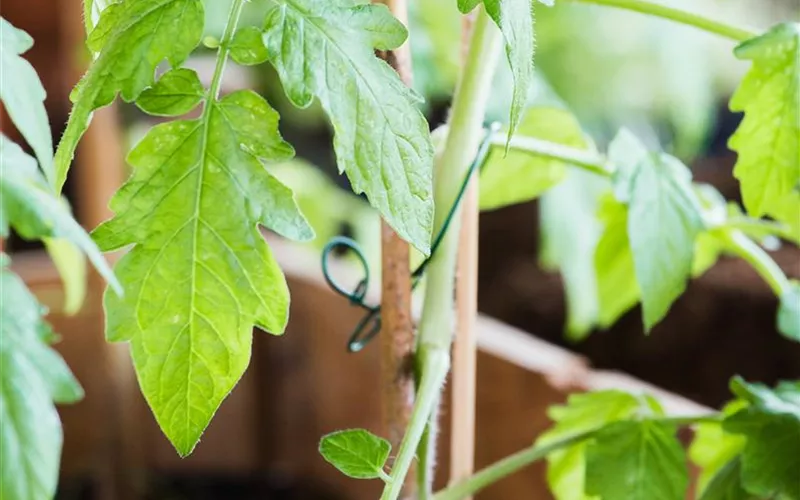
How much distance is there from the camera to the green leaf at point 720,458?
40 cm

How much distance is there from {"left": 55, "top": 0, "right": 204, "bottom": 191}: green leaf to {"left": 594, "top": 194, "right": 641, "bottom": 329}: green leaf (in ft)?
0.83

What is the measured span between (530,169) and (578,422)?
0.13 metres

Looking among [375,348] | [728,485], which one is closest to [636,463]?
[728,485]

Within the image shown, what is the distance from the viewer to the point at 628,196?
393 millimetres

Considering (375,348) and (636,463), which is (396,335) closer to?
(636,463)

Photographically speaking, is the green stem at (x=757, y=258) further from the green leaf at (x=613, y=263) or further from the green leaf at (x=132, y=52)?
the green leaf at (x=132, y=52)

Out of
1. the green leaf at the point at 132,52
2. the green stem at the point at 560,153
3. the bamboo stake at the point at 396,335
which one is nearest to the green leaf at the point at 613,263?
the green stem at the point at 560,153

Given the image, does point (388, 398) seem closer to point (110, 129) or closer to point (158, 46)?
point (158, 46)

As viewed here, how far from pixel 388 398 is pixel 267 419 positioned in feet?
2.17

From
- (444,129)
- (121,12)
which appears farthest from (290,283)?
(121,12)

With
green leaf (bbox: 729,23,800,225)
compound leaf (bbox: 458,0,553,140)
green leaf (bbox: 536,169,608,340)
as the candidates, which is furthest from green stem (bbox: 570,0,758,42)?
green leaf (bbox: 536,169,608,340)

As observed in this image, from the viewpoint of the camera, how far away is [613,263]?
18.9 inches

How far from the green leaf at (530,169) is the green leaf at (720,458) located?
137 mm

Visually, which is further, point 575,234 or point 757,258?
point 575,234
